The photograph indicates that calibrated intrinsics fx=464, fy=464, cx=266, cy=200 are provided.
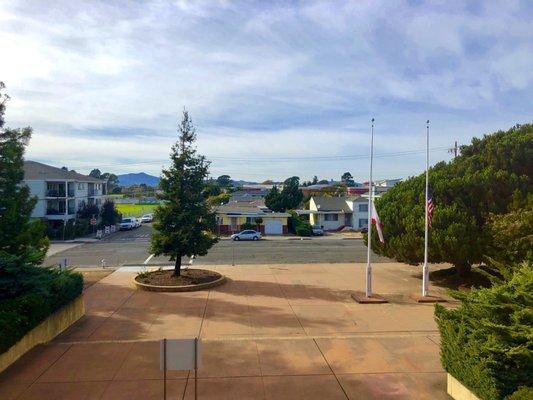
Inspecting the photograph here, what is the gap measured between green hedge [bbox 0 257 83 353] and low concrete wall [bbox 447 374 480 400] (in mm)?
10209

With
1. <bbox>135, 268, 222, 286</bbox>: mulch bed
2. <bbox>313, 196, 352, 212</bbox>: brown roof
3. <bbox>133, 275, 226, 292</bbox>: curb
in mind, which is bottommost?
<bbox>133, 275, 226, 292</bbox>: curb

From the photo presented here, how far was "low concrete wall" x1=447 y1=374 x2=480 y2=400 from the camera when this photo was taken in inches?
365

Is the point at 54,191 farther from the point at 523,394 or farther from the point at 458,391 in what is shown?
the point at 523,394

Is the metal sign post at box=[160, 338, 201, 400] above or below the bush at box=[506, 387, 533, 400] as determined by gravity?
above

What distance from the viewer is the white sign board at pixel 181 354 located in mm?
8047

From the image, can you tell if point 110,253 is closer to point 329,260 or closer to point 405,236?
point 329,260

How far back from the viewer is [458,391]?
966cm

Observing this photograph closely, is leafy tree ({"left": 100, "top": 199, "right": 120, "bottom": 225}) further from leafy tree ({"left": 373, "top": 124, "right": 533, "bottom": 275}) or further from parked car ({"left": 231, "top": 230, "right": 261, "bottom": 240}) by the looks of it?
leafy tree ({"left": 373, "top": 124, "right": 533, "bottom": 275})

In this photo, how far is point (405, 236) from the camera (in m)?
22.1

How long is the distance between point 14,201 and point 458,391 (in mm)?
16474

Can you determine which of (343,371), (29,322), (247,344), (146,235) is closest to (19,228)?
(29,322)

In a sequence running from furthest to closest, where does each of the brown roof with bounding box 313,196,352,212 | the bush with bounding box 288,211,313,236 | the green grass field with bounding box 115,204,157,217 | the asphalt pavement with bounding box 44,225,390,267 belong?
the green grass field with bounding box 115,204,157,217, the brown roof with bounding box 313,196,352,212, the bush with bounding box 288,211,313,236, the asphalt pavement with bounding box 44,225,390,267

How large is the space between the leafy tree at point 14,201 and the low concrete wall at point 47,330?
2.54 meters

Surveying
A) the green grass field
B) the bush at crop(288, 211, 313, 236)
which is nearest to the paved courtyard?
the bush at crop(288, 211, 313, 236)
